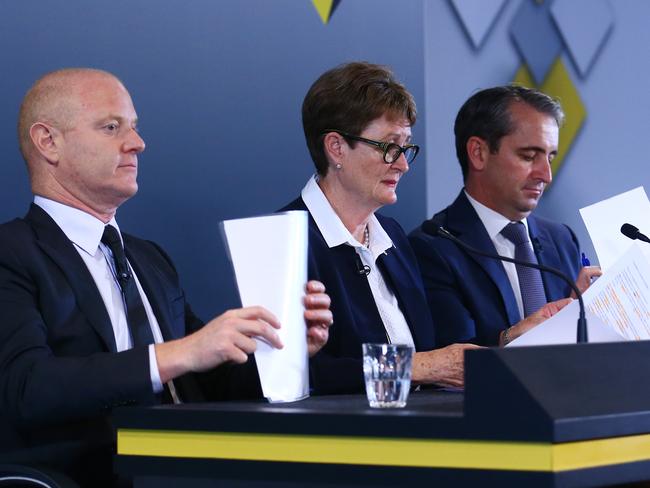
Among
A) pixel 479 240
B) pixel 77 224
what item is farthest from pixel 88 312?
pixel 479 240

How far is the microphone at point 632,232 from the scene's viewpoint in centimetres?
287

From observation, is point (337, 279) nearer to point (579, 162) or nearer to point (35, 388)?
point (35, 388)

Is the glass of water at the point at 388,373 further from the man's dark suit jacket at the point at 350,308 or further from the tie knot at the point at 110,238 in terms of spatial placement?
the tie knot at the point at 110,238

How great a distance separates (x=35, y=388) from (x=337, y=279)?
103 cm

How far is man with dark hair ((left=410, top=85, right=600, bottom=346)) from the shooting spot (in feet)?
11.4

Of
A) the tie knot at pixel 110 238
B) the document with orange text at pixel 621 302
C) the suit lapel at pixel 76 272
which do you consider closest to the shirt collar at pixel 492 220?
the document with orange text at pixel 621 302

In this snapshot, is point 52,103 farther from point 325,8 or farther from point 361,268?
point 325,8

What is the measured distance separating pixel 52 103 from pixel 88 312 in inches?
22.3

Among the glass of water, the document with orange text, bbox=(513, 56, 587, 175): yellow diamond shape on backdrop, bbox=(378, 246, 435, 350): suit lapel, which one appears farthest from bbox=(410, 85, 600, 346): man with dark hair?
the glass of water

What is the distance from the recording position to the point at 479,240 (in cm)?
366

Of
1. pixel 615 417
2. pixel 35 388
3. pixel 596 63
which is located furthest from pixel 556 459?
pixel 596 63

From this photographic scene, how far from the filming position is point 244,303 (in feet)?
6.97

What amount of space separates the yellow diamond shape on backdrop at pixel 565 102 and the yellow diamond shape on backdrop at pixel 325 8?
4.67 feet

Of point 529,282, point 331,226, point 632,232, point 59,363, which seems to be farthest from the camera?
point 529,282
